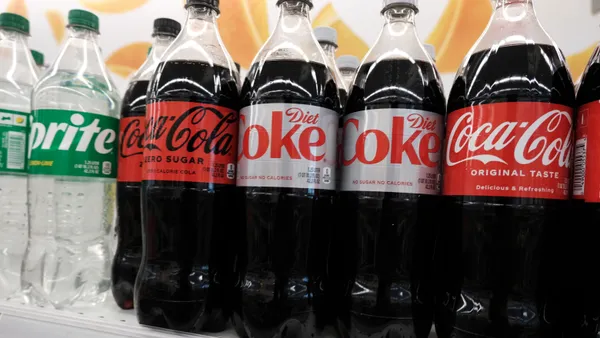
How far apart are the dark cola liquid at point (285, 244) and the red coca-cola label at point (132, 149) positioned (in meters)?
0.32

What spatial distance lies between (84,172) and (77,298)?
31 centimetres

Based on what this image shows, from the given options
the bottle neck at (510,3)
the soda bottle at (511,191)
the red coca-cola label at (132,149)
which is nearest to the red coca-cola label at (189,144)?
the red coca-cola label at (132,149)

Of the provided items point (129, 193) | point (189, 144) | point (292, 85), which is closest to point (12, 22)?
point (129, 193)

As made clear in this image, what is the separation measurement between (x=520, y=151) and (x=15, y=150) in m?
1.12

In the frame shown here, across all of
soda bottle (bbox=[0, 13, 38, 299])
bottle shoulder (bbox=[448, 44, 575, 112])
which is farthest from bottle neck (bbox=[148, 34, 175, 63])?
bottle shoulder (bbox=[448, 44, 575, 112])

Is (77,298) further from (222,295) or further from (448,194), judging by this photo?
(448,194)

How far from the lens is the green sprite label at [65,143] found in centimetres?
99

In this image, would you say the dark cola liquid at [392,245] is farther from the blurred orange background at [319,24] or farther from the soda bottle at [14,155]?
the soda bottle at [14,155]

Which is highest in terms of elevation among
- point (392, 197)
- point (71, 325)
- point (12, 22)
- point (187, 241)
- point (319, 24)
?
point (319, 24)

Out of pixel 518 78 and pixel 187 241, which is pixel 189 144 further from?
pixel 518 78

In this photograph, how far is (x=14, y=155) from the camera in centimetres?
112

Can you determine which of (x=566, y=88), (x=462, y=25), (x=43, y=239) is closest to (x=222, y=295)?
(x=43, y=239)

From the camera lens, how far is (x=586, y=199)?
2.28 feet

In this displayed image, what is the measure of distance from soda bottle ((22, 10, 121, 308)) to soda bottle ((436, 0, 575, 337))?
0.77 meters
